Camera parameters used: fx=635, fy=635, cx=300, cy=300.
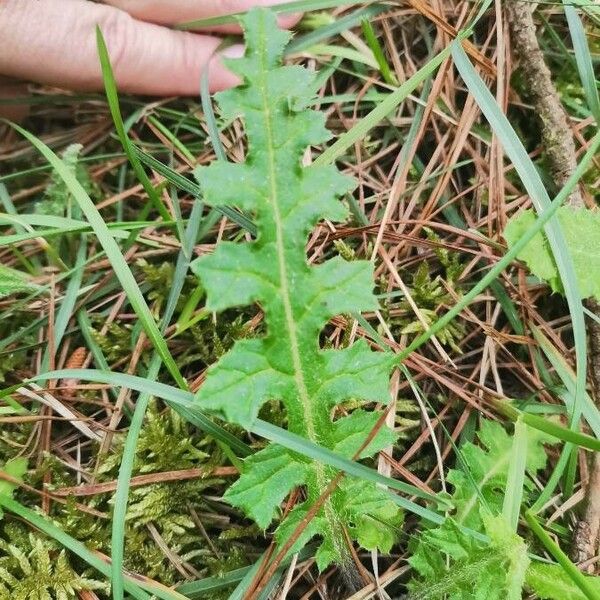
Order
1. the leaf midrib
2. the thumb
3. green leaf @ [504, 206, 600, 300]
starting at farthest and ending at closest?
the thumb → green leaf @ [504, 206, 600, 300] → the leaf midrib

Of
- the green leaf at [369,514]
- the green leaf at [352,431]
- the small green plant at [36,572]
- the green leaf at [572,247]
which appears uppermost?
the green leaf at [572,247]

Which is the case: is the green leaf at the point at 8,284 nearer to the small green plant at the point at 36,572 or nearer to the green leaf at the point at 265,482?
the small green plant at the point at 36,572

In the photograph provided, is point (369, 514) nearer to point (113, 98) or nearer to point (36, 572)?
point (36, 572)

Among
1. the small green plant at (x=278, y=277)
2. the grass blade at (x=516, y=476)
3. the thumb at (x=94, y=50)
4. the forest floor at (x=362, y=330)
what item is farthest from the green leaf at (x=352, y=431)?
the thumb at (x=94, y=50)

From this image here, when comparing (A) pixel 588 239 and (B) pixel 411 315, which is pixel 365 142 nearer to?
(B) pixel 411 315

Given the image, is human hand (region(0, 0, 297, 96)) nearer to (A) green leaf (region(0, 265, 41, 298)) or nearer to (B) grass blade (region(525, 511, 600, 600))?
(A) green leaf (region(0, 265, 41, 298))

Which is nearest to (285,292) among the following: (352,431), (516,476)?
(352,431)

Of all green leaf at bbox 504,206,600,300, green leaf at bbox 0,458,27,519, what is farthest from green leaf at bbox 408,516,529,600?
green leaf at bbox 0,458,27,519
